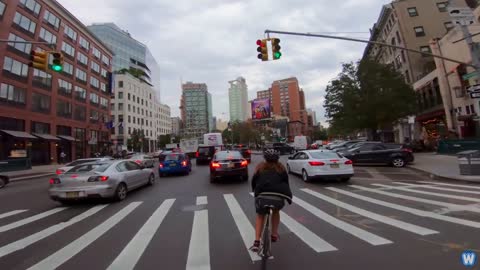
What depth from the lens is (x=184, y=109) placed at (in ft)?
514

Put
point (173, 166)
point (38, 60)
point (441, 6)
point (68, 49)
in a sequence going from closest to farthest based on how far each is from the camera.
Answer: point (38, 60), point (173, 166), point (441, 6), point (68, 49)

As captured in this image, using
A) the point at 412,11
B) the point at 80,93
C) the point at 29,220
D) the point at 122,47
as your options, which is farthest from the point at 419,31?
the point at 122,47

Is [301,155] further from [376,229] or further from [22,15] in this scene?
[22,15]

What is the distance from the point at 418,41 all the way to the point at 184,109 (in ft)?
420

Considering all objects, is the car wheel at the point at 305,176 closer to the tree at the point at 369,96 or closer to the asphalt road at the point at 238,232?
the asphalt road at the point at 238,232

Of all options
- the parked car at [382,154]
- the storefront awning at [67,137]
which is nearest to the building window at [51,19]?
the storefront awning at [67,137]

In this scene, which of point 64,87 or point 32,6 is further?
point 64,87

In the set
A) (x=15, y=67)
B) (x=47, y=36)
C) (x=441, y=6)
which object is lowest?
(x=15, y=67)

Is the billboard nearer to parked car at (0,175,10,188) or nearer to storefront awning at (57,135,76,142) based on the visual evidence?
storefront awning at (57,135,76,142)

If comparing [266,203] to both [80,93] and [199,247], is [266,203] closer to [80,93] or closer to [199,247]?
[199,247]

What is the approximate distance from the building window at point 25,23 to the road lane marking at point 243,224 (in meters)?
41.4

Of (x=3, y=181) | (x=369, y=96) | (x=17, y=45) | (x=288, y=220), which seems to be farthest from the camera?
(x=17, y=45)

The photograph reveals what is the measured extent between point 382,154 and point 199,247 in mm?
16743

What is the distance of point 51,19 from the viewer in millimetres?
44250
